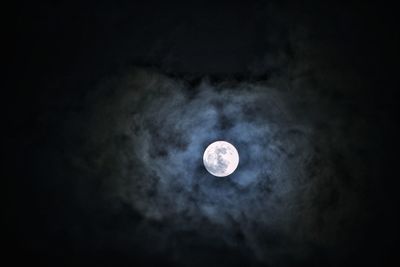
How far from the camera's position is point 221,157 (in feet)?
13.3

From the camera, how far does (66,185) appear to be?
4449mm

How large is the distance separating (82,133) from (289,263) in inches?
106

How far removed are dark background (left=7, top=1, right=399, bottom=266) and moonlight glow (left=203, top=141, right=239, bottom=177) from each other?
0.73 m

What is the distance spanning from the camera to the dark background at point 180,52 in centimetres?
403

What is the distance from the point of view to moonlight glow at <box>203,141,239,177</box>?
4.06 metres

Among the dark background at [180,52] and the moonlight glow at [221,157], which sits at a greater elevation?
the dark background at [180,52]

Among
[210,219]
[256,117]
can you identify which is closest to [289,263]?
[210,219]

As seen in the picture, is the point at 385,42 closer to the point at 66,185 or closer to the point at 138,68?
the point at 138,68

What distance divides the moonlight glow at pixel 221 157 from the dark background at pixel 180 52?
2.39ft

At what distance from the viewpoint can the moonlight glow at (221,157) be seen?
4.06 meters

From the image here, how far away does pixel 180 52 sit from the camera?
4.16 m

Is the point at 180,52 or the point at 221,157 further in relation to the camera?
the point at 180,52

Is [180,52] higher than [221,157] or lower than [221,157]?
higher

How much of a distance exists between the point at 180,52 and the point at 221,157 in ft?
3.77
